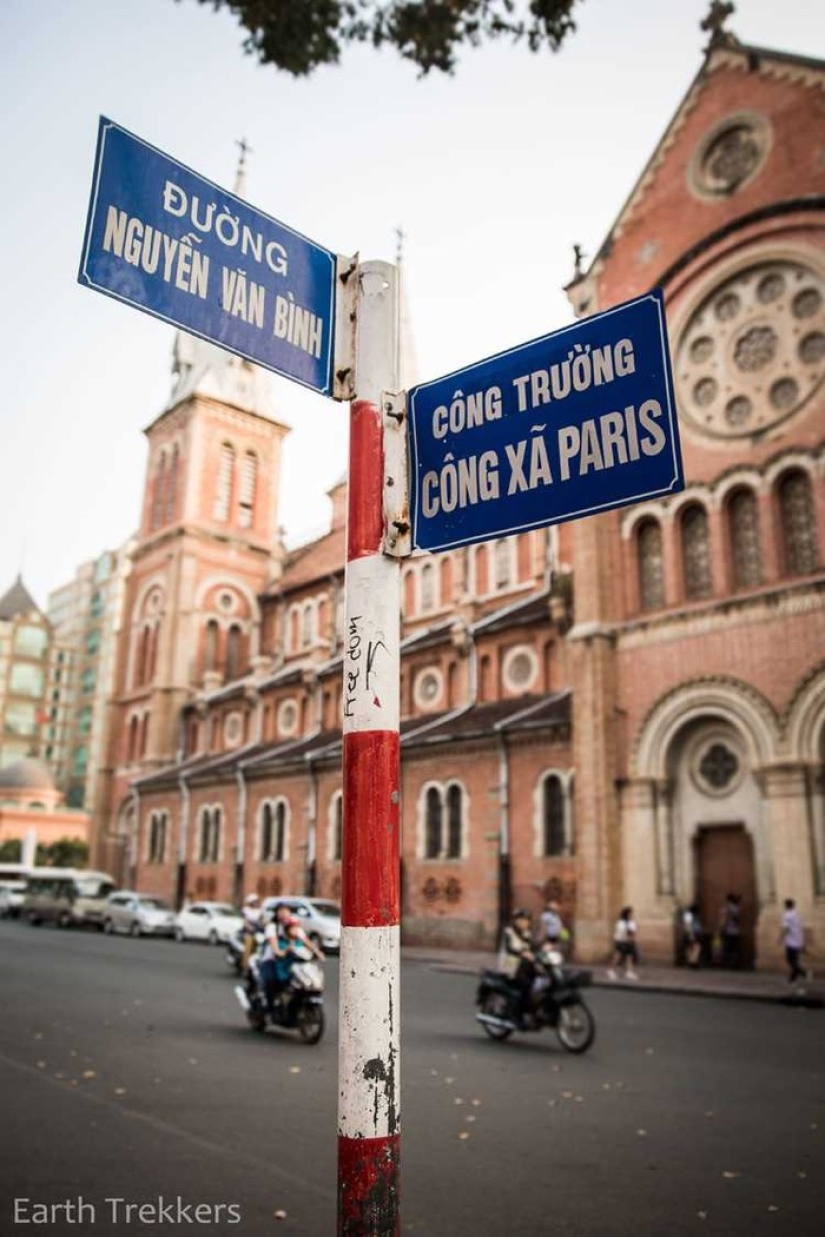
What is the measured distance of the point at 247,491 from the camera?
172 ft

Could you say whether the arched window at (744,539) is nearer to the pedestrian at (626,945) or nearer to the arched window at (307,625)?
the pedestrian at (626,945)

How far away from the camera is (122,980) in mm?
16531

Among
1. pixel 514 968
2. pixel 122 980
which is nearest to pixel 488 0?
pixel 514 968

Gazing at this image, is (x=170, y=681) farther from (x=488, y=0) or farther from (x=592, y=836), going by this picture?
(x=488, y=0)

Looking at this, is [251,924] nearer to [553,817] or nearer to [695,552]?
[553,817]

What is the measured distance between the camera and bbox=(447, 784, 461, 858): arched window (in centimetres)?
2823

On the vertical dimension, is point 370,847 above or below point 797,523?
below

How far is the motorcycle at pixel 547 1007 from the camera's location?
10.3 metres

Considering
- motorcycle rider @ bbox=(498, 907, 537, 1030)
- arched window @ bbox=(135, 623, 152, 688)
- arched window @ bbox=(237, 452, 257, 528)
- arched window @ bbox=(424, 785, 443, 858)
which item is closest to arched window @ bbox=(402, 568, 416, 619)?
arched window @ bbox=(424, 785, 443, 858)

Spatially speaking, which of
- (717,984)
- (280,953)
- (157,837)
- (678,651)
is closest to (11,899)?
(157,837)

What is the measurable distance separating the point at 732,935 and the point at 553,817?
691 centimetres

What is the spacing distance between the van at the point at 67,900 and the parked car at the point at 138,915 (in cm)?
133

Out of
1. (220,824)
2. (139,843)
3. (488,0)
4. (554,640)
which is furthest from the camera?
(139,843)

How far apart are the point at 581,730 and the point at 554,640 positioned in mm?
6620
